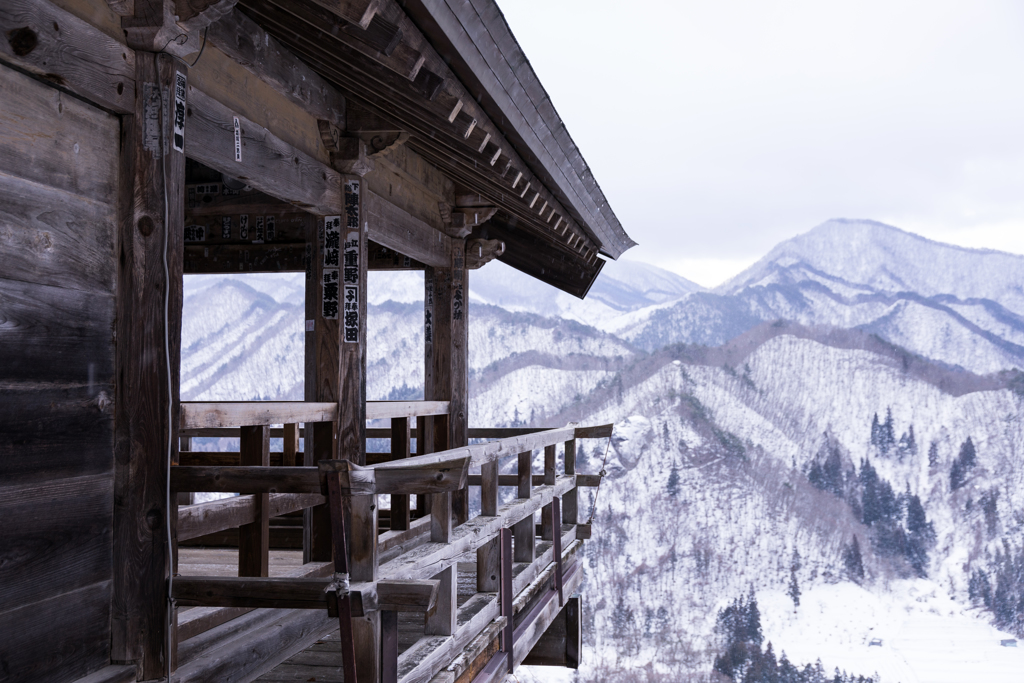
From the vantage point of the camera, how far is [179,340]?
133 inches

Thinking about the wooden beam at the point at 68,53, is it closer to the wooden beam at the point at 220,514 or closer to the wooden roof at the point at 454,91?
the wooden roof at the point at 454,91

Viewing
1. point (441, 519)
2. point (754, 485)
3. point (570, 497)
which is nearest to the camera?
point (441, 519)

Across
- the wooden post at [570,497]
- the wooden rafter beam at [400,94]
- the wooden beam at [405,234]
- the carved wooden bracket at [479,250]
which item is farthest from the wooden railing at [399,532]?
the wooden rafter beam at [400,94]

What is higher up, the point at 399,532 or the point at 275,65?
the point at 275,65

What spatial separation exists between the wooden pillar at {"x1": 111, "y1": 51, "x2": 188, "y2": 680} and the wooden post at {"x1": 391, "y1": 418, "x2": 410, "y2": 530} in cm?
357

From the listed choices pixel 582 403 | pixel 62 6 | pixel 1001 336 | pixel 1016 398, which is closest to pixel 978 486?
pixel 1016 398

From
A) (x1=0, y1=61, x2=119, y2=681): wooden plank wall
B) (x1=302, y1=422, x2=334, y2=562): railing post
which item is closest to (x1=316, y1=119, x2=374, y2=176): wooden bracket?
(x1=302, y1=422, x2=334, y2=562): railing post

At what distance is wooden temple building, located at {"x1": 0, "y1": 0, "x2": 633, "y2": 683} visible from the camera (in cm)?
282

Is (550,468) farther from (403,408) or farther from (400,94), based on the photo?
(400,94)

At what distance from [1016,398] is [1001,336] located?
51.8ft

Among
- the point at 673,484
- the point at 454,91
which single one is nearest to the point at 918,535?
the point at 673,484

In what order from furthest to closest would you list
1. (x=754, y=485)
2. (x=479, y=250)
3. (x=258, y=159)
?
(x=754, y=485) → (x=479, y=250) → (x=258, y=159)

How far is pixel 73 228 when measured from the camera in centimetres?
297

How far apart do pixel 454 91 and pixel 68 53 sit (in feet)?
5.95
